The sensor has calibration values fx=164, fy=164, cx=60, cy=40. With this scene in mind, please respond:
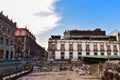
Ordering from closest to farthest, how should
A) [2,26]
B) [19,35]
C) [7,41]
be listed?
[2,26], [7,41], [19,35]

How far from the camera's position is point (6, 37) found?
1619 inches

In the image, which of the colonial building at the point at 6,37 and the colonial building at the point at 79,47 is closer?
the colonial building at the point at 6,37

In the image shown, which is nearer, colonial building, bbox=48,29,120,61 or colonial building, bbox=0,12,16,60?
colonial building, bbox=0,12,16,60

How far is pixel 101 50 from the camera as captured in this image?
191 ft

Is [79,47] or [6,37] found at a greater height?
[6,37]

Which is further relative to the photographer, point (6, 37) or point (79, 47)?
point (79, 47)

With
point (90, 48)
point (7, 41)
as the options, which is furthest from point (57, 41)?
point (7, 41)

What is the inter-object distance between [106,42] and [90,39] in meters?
5.73

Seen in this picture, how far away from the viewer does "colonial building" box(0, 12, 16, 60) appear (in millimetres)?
38750

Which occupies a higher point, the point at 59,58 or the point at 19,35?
the point at 19,35

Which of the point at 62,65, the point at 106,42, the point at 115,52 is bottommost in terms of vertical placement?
the point at 62,65

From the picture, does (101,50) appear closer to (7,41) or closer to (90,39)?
(90,39)

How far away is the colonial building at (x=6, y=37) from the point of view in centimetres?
3875

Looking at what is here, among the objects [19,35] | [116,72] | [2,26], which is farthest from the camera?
[19,35]
